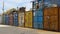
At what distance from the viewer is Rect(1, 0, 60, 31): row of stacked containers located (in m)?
18.6

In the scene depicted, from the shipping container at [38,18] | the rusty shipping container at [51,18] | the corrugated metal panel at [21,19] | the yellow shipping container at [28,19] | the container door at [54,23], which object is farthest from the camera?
the corrugated metal panel at [21,19]

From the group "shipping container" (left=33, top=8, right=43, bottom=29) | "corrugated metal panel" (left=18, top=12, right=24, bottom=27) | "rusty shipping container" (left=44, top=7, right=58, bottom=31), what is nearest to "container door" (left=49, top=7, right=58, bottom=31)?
"rusty shipping container" (left=44, top=7, right=58, bottom=31)

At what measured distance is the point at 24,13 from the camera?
26203 millimetres

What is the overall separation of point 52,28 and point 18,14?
10.8 metres

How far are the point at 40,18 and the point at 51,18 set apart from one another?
224 cm

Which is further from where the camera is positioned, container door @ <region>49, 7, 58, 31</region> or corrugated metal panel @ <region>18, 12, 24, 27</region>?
corrugated metal panel @ <region>18, 12, 24, 27</region>

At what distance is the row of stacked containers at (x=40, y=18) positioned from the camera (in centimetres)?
1864

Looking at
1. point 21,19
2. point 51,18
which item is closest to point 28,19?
point 21,19

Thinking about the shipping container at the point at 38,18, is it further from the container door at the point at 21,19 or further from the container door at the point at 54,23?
the container door at the point at 21,19

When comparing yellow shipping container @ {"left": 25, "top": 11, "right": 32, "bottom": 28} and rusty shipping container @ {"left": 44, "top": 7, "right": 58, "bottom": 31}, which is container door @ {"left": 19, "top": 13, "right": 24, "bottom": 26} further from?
rusty shipping container @ {"left": 44, "top": 7, "right": 58, "bottom": 31}

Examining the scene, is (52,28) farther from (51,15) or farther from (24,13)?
(24,13)

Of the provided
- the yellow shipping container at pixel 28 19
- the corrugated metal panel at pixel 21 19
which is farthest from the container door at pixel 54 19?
the corrugated metal panel at pixel 21 19

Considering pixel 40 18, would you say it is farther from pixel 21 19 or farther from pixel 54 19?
pixel 21 19

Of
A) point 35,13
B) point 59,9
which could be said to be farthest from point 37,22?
point 59,9
